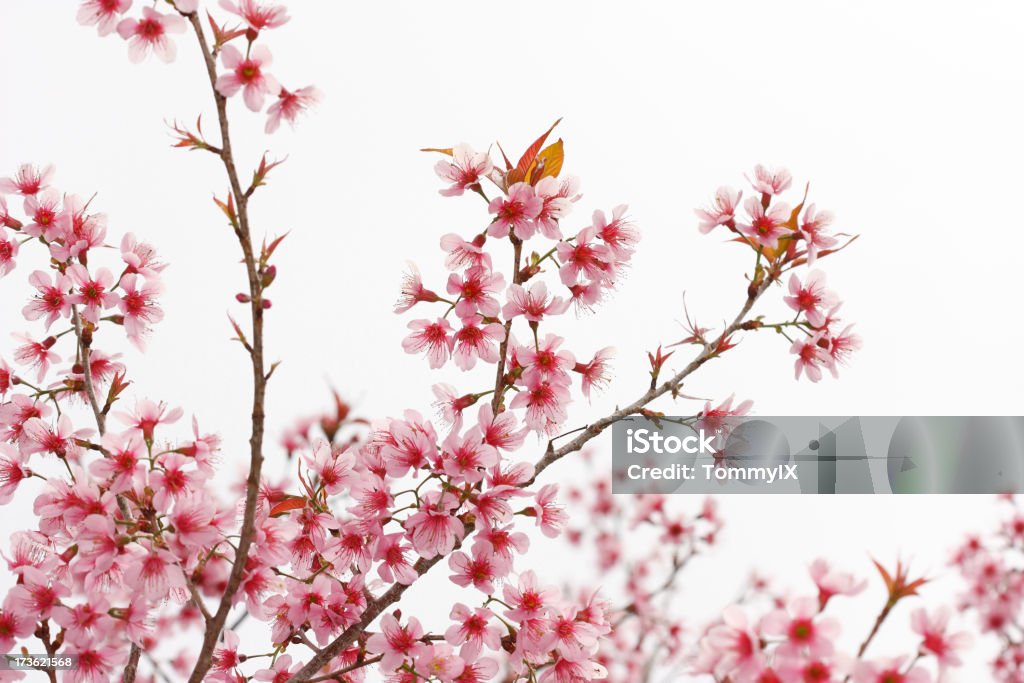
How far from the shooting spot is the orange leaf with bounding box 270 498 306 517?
1.21 metres

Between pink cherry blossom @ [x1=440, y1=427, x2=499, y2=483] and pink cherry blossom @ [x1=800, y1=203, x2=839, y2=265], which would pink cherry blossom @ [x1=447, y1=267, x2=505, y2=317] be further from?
pink cherry blossom @ [x1=800, y1=203, x2=839, y2=265]

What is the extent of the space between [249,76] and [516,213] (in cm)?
41

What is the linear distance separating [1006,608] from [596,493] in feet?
5.52

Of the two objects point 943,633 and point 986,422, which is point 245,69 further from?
point 986,422

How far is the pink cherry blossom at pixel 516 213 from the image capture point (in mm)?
1227

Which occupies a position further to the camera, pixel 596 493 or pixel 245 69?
pixel 596 493

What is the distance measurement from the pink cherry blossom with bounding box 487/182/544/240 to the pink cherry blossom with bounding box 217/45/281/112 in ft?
1.16

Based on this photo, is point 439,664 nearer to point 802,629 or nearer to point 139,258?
point 802,629

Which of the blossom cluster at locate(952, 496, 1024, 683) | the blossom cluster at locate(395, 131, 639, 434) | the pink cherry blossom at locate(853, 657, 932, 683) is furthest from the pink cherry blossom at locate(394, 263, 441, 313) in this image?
the blossom cluster at locate(952, 496, 1024, 683)

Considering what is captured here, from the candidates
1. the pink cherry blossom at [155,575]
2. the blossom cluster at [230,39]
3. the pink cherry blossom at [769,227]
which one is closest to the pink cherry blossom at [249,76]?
the blossom cluster at [230,39]

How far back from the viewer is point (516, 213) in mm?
1247

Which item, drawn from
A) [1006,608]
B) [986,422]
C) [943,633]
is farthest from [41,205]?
[1006,608]

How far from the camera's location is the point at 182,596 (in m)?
1.14

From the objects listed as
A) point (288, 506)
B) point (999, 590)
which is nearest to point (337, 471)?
point (288, 506)
